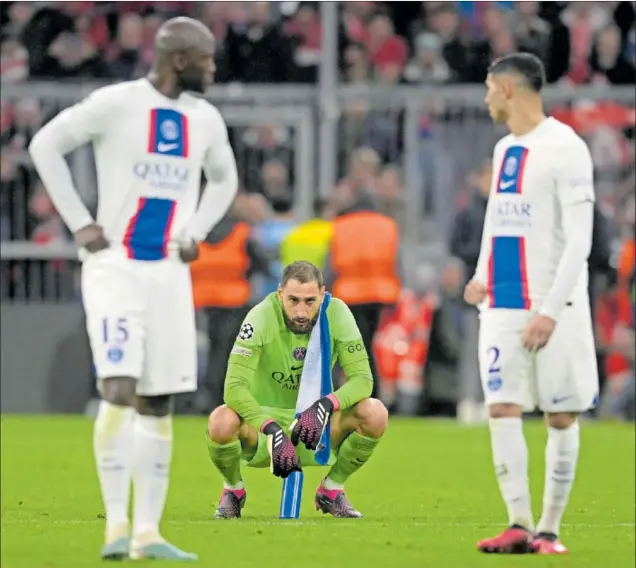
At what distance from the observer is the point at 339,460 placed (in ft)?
32.5

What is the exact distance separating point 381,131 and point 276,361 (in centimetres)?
981

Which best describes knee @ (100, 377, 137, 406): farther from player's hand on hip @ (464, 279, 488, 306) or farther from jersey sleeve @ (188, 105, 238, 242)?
player's hand on hip @ (464, 279, 488, 306)

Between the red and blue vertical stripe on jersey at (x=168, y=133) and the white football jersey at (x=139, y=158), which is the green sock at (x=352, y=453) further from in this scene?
the red and blue vertical stripe on jersey at (x=168, y=133)

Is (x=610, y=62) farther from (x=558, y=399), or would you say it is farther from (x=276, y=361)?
(x=558, y=399)

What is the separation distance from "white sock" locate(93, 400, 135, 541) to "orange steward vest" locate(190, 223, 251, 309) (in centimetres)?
1069

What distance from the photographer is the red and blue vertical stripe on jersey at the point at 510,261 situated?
8.02 meters

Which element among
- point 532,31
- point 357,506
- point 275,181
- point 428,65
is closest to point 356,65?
point 428,65

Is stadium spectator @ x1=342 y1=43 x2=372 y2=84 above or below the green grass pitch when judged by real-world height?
above

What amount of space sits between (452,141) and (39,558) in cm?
1199

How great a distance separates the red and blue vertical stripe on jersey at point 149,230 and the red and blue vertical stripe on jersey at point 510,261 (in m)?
1.47

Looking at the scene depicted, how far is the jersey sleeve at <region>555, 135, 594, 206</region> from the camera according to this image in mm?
7914

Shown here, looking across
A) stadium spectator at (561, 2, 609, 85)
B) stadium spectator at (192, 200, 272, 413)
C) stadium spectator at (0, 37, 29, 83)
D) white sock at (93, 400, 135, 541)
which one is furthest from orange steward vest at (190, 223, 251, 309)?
white sock at (93, 400, 135, 541)

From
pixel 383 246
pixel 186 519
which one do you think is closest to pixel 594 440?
pixel 383 246

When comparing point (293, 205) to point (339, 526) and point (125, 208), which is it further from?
point (125, 208)
